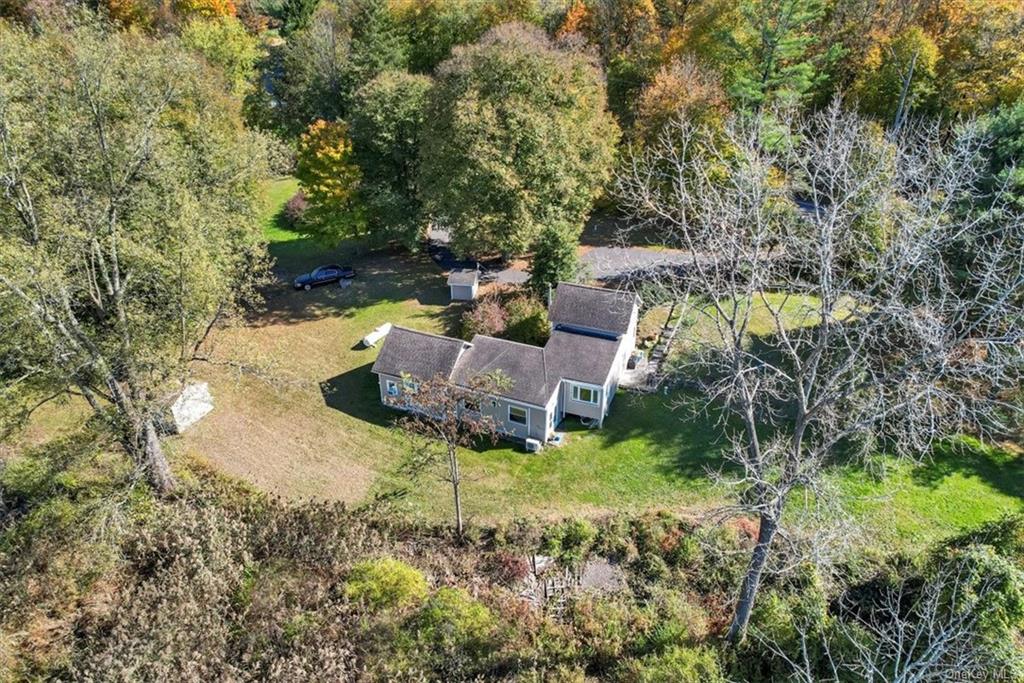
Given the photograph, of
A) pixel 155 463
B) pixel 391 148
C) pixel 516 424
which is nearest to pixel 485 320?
pixel 516 424

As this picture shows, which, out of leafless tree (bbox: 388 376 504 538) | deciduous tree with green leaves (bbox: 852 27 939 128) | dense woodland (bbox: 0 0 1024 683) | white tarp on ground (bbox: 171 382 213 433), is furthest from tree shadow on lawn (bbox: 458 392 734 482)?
deciduous tree with green leaves (bbox: 852 27 939 128)

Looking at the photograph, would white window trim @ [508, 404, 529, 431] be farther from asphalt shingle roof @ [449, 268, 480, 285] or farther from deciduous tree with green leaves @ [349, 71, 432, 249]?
deciduous tree with green leaves @ [349, 71, 432, 249]

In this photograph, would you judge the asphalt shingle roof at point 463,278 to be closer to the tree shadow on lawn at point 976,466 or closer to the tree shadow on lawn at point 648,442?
the tree shadow on lawn at point 648,442

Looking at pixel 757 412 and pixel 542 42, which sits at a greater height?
pixel 542 42

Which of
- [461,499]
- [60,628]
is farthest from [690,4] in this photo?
[60,628]

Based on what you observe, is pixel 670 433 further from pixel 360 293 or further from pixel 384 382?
pixel 360 293

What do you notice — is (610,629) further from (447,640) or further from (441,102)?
(441,102)

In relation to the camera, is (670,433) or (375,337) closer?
(670,433)
